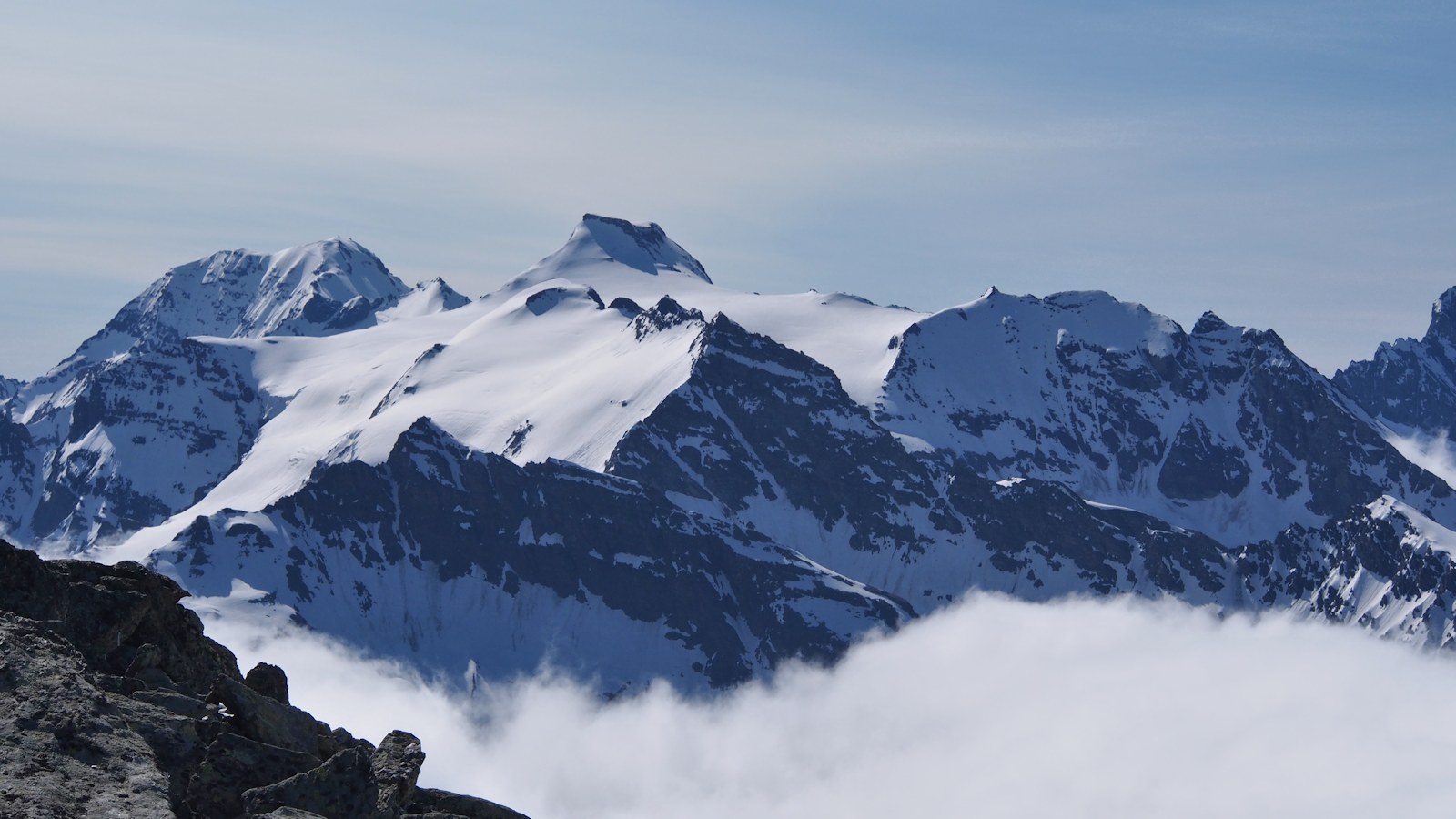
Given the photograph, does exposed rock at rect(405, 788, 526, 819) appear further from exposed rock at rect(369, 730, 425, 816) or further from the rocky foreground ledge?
exposed rock at rect(369, 730, 425, 816)

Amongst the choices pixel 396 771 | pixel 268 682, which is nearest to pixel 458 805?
pixel 396 771

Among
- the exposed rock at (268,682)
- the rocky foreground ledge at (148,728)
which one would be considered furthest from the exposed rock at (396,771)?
the exposed rock at (268,682)

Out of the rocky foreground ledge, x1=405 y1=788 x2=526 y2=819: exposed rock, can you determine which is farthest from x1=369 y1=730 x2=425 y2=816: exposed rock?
x1=405 y1=788 x2=526 y2=819: exposed rock

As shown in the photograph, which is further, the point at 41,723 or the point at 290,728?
the point at 290,728

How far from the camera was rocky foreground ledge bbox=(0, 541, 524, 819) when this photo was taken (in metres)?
26.3

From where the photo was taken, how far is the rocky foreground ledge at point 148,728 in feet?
86.3

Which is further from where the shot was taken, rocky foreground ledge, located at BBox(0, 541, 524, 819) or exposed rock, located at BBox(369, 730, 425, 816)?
exposed rock, located at BBox(369, 730, 425, 816)

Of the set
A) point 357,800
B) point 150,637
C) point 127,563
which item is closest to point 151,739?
point 357,800

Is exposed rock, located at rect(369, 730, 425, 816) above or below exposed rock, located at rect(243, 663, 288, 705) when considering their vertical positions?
above

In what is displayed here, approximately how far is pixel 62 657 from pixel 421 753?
727 cm

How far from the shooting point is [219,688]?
117 feet

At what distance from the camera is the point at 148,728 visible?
108 feet

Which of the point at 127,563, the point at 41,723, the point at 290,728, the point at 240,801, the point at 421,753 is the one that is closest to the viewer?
the point at 41,723

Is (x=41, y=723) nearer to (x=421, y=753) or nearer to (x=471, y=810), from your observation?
(x=421, y=753)
